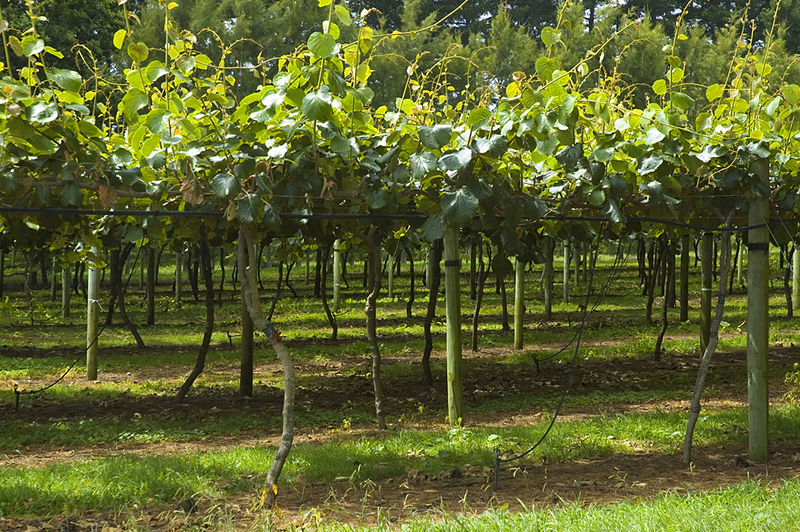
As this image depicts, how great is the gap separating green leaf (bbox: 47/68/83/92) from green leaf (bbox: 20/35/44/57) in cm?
11

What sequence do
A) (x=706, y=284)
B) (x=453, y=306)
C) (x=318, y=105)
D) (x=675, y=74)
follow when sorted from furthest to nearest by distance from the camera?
(x=706, y=284)
(x=453, y=306)
(x=675, y=74)
(x=318, y=105)

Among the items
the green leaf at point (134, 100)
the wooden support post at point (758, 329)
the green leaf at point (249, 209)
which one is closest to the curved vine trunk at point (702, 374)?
the wooden support post at point (758, 329)

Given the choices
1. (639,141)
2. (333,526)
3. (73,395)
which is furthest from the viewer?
(73,395)

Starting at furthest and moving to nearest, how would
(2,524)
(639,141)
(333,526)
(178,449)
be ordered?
(178,449), (639,141), (2,524), (333,526)

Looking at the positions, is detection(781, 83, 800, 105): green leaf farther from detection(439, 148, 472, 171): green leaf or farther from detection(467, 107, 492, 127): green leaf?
detection(439, 148, 472, 171): green leaf

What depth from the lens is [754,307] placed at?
5328 millimetres

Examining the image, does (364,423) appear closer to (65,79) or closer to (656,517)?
(656,517)

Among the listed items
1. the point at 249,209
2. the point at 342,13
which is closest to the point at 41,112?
the point at 249,209

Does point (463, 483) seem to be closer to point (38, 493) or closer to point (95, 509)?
point (95, 509)

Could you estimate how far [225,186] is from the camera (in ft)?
13.5

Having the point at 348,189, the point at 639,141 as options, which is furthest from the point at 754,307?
the point at 348,189

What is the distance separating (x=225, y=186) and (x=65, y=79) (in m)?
0.91

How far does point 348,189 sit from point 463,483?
190 centimetres

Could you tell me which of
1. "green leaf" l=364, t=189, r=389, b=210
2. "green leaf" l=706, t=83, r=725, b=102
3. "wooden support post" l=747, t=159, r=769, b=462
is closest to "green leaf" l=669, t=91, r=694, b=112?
"green leaf" l=706, t=83, r=725, b=102
